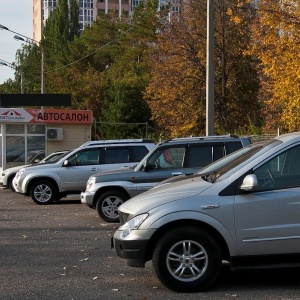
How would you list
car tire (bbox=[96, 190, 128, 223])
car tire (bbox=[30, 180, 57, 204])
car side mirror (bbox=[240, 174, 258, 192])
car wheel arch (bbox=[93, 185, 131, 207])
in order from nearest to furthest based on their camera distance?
car side mirror (bbox=[240, 174, 258, 192]) → car wheel arch (bbox=[93, 185, 131, 207]) → car tire (bbox=[96, 190, 128, 223]) → car tire (bbox=[30, 180, 57, 204])

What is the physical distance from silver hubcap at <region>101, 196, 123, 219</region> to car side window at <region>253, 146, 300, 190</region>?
685 centimetres

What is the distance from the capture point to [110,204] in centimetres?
1391

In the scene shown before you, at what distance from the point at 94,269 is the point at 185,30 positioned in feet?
89.1

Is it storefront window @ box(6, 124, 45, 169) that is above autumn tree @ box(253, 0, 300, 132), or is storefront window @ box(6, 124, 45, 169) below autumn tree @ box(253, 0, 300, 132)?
below

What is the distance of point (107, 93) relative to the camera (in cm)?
5341

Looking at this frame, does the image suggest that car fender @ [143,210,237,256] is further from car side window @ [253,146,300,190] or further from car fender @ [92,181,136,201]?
car fender @ [92,181,136,201]

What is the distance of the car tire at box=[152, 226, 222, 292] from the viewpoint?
718 centimetres

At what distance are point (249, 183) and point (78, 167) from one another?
10.7 m

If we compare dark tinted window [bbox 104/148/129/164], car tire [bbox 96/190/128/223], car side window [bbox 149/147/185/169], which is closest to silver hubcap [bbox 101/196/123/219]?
car tire [bbox 96/190/128/223]

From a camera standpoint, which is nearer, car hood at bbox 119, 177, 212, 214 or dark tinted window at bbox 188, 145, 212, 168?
car hood at bbox 119, 177, 212, 214

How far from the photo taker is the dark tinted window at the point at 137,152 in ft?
55.7

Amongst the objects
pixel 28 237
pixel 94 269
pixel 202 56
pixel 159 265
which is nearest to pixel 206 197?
pixel 159 265

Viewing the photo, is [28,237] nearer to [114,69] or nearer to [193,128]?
[193,128]

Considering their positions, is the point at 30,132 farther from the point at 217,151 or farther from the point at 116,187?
the point at 217,151
